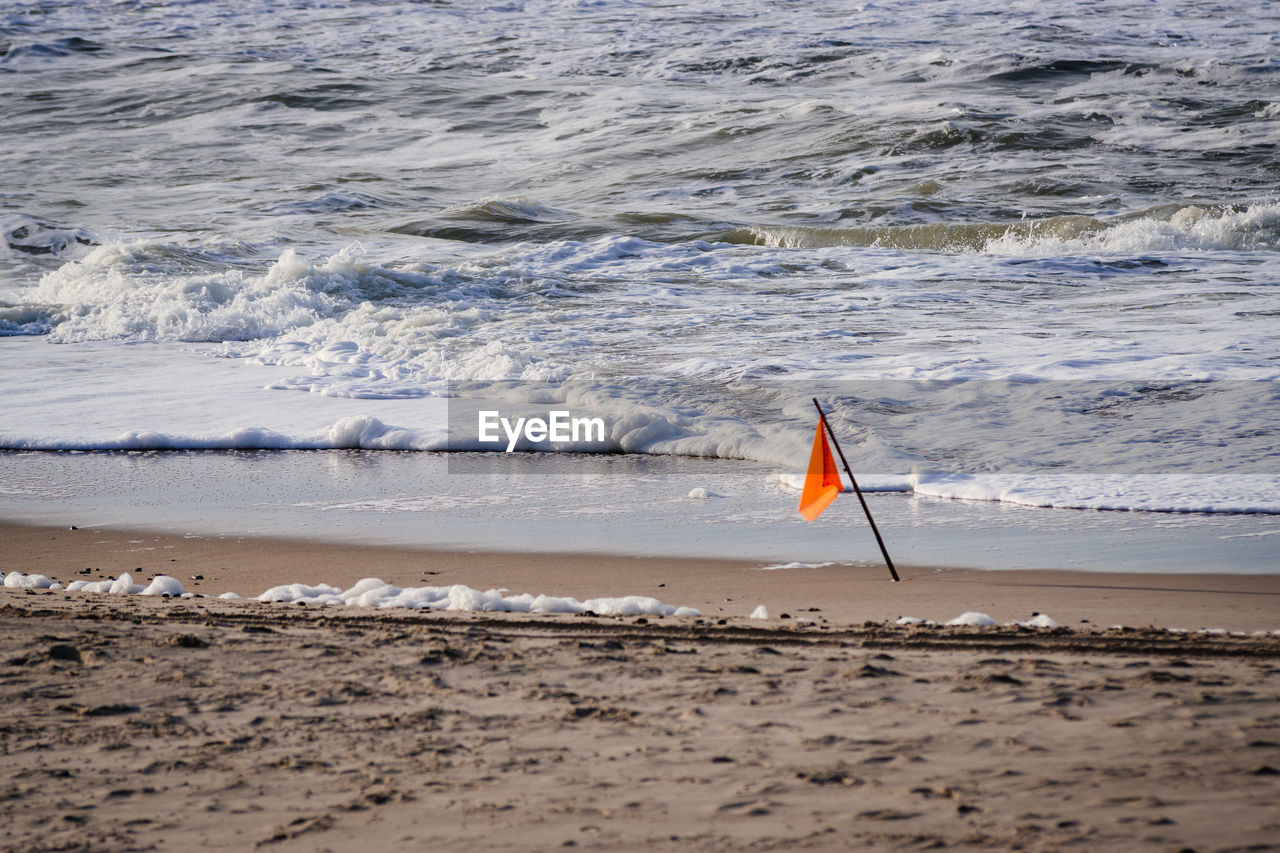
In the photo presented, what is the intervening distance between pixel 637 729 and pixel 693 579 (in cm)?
212

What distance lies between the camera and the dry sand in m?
2.56

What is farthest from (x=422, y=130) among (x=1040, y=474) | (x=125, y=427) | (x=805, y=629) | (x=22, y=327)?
(x=805, y=629)

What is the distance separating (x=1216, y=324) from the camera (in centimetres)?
1037

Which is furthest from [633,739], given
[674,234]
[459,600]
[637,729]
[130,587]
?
[674,234]

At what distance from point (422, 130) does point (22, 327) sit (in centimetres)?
1497

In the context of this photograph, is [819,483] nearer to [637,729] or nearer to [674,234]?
[637,729]

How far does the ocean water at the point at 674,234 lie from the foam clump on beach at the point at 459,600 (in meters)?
2.23

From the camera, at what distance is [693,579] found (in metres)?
5.21

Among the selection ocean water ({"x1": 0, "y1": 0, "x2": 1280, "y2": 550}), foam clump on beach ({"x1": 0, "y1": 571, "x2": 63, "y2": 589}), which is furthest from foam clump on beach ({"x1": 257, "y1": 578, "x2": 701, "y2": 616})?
ocean water ({"x1": 0, "y1": 0, "x2": 1280, "y2": 550})
